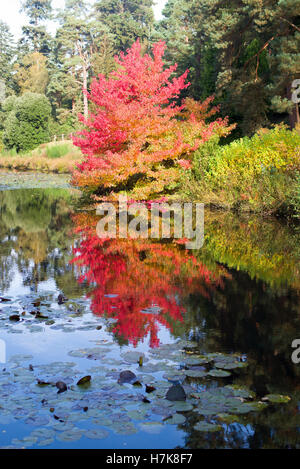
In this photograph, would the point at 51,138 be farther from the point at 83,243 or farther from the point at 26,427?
the point at 26,427

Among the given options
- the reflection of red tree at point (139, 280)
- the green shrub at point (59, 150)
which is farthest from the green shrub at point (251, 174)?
the green shrub at point (59, 150)

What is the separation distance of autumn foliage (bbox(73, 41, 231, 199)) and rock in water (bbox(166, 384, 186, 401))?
42.1 ft

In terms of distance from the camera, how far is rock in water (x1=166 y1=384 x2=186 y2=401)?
3787 mm

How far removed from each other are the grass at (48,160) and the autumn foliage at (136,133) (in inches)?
829

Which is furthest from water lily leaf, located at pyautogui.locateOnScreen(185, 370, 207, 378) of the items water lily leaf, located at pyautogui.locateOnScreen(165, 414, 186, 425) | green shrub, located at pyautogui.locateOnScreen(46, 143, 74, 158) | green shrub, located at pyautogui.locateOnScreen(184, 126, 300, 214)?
green shrub, located at pyautogui.locateOnScreen(46, 143, 74, 158)

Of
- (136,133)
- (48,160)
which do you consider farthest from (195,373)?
(48,160)

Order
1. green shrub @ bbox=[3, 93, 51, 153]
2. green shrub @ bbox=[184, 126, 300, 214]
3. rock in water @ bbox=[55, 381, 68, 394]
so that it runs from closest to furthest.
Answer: rock in water @ bbox=[55, 381, 68, 394], green shrub @ bbox=[184, 126, 300, 214], green shrub @ bbox=[3, 93, 51, 153]

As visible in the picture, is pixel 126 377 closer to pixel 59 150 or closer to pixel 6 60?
pixel 59 150

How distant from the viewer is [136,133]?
16.5 m

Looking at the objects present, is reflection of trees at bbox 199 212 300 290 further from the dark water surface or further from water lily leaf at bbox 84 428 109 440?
water lily leaf at bbox 84 428 109 440

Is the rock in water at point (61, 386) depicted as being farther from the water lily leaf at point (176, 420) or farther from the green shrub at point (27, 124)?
the green shrub at point (27, 124)

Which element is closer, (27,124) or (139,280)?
(139,280)

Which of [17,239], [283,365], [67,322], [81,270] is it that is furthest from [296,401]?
[17,239]

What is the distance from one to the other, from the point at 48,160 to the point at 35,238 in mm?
31359
